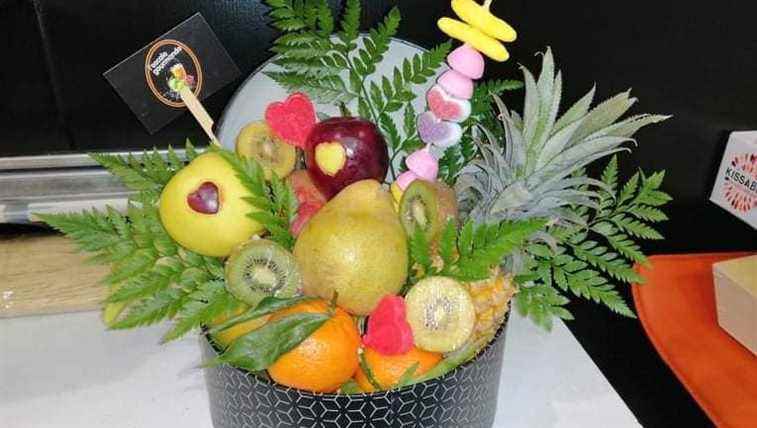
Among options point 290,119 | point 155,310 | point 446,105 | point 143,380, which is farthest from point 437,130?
point 143,380

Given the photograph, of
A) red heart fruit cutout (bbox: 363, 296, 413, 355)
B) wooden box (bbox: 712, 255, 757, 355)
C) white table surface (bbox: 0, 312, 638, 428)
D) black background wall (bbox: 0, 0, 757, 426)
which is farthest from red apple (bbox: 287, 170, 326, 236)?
wooden box (bbox: 712, 255, 757, 355)

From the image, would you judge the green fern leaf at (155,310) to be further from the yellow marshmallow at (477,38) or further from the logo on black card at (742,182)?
the logo on black card at (742,182)

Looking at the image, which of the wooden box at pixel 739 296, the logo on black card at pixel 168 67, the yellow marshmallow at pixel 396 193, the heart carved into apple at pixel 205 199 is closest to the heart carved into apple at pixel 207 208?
the heart carved into apple at pixel 205 199

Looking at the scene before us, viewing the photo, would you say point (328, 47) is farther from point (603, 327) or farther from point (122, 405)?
point (603, 327)

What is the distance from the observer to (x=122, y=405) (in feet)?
2.20

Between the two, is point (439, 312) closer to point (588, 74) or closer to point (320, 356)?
point (320, 356)

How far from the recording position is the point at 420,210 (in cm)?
52

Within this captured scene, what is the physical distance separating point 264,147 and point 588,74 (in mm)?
392

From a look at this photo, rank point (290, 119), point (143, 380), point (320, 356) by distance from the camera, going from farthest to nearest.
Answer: point (143, 380), point (290, 119), point (320, 356)

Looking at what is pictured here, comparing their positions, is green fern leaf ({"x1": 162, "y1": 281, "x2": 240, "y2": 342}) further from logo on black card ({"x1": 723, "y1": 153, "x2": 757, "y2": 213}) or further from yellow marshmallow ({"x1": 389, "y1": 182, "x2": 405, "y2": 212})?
logo on black card ({"x1": 723, "y1": 153, "x2": 757, "y2": 213})

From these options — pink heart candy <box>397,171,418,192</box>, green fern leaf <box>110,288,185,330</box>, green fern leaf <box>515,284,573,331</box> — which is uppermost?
pink heart candy <box>397,171,418,192</box>

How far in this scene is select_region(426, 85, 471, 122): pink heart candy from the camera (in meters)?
0.54

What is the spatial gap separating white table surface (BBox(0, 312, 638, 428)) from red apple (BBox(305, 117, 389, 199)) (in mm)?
277

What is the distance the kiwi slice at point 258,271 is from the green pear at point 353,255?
0.05 feet
